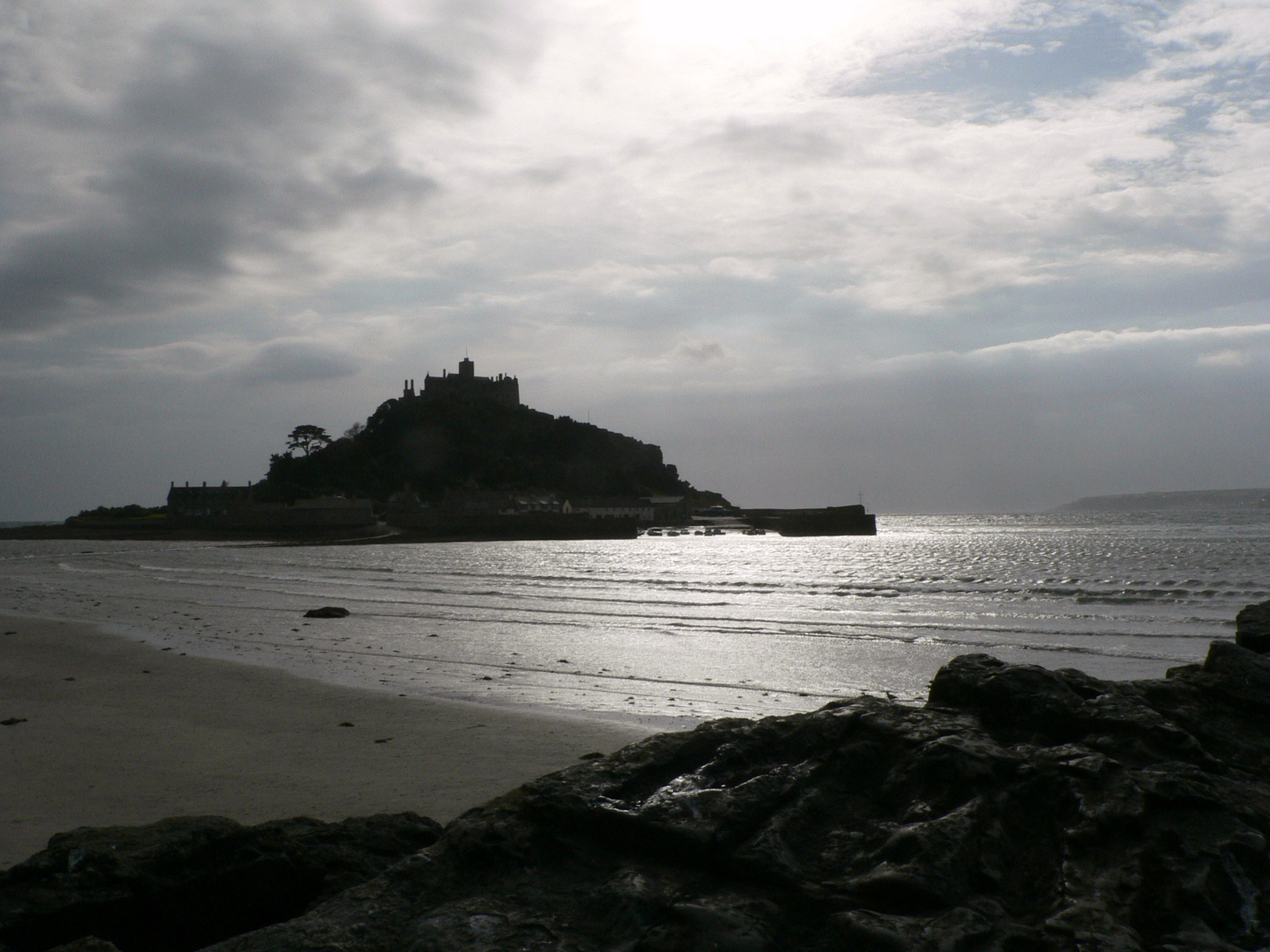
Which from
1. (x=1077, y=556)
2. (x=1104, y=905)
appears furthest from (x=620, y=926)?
(x=1077, y=556)

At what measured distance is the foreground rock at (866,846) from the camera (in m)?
2.87

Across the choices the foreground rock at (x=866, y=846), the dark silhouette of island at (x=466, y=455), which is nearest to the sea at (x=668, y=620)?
the foreground rock at (x=866, y=846)

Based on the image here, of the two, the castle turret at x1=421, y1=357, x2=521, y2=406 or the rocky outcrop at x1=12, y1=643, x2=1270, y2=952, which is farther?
the castle turret at x1=421, y1=357, x2=521, y2=406

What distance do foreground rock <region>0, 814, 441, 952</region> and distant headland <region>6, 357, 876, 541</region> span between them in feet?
274

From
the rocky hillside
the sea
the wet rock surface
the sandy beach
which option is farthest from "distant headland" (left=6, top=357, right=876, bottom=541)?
the sandy beach

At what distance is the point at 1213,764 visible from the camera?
147 inches

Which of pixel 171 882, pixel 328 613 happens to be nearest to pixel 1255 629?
pixel 171 882

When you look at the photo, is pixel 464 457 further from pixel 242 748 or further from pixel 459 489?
pixel 242 748

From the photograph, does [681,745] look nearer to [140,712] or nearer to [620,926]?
[620,926]

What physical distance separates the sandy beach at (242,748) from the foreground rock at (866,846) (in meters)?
2.49

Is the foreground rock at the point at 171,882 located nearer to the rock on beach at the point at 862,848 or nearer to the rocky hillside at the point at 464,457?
the rock on beach at the point at 862,848

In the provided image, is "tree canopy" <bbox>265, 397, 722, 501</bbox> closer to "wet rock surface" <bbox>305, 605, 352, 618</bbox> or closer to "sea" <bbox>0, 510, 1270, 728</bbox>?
"sea" <bbox>0, 510, 1270, 728</bbox>

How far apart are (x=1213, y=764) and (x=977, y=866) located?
4.46ft

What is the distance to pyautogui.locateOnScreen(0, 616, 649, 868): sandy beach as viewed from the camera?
19.7 feet
